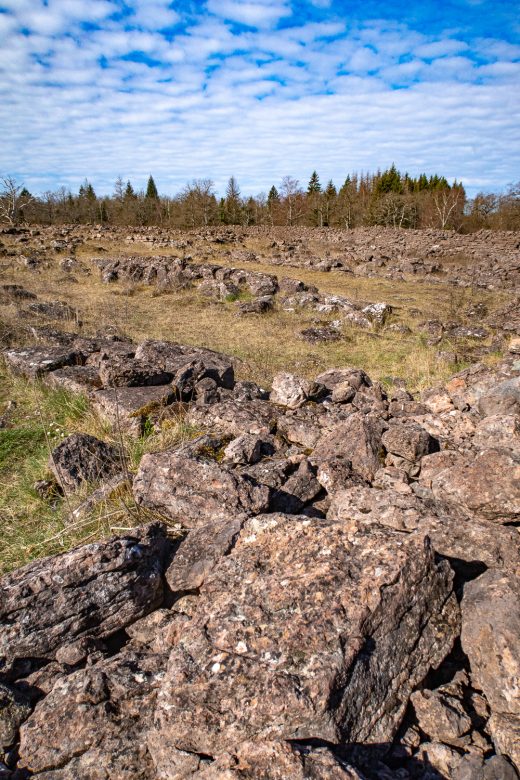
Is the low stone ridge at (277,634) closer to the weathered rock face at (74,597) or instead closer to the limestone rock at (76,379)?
the weathered rock face at (74,597)

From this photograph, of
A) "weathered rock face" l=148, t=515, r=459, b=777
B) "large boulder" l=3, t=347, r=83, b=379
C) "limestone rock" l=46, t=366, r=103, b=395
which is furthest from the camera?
"large boulder" l=3, t=347, r=83, b=379

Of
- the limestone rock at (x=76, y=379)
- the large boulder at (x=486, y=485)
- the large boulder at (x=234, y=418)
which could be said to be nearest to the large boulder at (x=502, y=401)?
the large boulder at (x=486, y=485)

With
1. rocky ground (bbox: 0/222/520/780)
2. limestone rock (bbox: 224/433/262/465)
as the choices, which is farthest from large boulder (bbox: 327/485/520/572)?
limestone rock (bbox: 224/433/262/465)

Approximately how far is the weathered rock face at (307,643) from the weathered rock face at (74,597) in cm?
44

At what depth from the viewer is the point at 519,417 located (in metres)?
3.79

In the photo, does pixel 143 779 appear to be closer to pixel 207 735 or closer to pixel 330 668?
A: pixel 207 735

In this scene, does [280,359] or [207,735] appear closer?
[207,735]

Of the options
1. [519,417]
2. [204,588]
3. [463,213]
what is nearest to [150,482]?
[204,588]

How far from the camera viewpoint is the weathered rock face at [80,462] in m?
3.86

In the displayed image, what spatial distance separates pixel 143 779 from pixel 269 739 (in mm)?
504

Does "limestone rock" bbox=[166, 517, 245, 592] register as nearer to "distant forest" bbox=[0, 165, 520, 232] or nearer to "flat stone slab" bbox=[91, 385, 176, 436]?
"flat stone slab" bbox=[91, 385, 176, 436]

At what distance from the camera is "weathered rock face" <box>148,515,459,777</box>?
1660 millimetres

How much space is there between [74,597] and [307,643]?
3.96ft

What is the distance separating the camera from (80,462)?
13.0 ft
